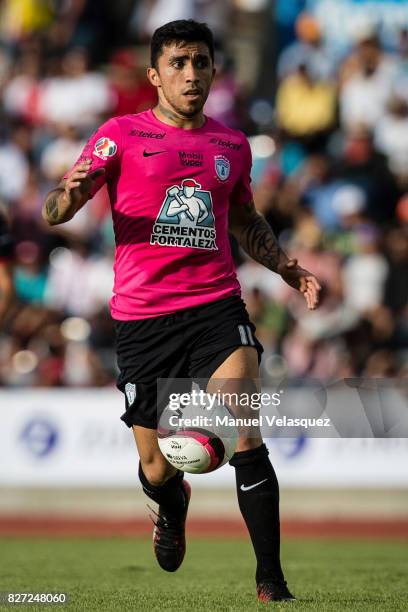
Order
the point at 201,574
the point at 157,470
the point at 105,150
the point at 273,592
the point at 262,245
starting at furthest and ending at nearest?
the point at 201,574
the point at 262,245
the point at 157,470
the point at 105,150
the point at 273,592

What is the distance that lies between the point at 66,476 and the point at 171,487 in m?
6.63

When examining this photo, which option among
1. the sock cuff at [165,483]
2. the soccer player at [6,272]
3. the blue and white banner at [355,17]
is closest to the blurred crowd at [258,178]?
the blue and white banner at [355,17]

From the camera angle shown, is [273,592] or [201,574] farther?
[201,574]

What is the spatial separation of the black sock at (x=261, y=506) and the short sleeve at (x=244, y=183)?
1507 mm

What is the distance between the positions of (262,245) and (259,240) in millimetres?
41

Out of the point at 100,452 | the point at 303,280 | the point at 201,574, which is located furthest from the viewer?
the point at 100,452

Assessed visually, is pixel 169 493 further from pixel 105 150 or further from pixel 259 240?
pixel 105 150

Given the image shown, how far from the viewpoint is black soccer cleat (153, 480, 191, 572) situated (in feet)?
23.7

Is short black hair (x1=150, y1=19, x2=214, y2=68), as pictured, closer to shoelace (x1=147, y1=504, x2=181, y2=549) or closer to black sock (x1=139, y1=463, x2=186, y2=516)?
black sock (x1=139, y1=463, x2=186, y2=516)

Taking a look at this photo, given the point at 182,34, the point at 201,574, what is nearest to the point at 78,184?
the point at 182,34

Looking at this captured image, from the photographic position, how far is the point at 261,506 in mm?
6152

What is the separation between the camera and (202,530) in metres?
13.2

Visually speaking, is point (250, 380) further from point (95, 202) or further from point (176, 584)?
point (95, 202)

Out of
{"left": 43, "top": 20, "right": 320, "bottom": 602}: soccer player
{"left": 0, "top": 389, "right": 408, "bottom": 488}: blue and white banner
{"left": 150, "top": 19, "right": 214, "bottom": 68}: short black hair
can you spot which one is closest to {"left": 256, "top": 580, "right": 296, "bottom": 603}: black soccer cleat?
{"left": 43, "top": 20, "right": 320, "bottom": 602}: soccer player
